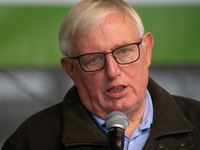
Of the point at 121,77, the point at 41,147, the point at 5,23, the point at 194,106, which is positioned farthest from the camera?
the point at 5,23

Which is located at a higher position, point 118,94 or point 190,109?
point 118,94

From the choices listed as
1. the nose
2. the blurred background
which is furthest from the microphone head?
the blurred background

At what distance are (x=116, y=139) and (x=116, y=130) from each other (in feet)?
0.14

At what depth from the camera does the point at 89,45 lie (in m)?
1.88

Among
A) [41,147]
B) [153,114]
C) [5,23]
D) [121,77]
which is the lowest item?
[41,147]

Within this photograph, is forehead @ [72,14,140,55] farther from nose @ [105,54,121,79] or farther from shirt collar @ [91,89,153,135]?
shirt collar @ [91,89,153,135]

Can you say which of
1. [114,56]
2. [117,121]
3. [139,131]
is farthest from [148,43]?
[117,121]

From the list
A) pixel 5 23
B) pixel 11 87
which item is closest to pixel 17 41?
pixel 5 23

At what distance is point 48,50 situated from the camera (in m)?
2.91

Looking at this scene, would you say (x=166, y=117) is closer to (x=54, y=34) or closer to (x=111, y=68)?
(x=111, y=68)

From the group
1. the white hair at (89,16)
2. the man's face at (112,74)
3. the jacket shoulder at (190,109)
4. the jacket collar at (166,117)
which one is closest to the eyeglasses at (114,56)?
the man's face at (112,74)

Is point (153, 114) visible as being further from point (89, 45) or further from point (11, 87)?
point (11, 87)

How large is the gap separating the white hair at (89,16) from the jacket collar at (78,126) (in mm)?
366

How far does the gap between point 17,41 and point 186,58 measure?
5.53ft
